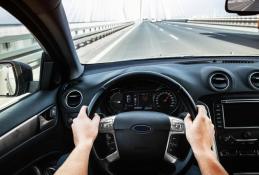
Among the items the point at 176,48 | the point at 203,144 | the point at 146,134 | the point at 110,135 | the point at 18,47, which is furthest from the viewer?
the point at 176,48

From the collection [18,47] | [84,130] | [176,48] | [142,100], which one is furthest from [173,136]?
[176,48]

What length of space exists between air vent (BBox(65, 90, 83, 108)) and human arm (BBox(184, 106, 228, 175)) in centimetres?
154

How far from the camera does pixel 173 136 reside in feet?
9.77

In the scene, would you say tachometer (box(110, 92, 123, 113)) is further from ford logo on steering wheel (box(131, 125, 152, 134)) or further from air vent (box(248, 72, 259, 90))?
air vent (box(248, 72, 259, 90))

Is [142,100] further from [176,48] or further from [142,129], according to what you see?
[176,48]

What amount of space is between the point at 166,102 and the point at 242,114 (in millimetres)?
898

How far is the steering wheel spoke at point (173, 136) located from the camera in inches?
115

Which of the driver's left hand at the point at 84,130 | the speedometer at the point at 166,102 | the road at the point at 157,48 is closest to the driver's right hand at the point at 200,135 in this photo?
the driver's left hand at the point at 84,130

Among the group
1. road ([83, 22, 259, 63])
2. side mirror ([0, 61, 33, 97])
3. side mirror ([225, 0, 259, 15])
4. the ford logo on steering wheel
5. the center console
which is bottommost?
road ([83, 22, 259, 63])

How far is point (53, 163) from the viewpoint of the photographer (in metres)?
3.94

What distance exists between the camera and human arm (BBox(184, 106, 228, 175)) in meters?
2.13

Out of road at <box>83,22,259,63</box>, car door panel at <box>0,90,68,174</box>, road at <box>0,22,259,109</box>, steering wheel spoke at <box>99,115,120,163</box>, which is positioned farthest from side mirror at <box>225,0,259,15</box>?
road at <box>83,22,259,63</box>

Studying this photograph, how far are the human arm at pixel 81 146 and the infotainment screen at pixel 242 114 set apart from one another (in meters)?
1.56

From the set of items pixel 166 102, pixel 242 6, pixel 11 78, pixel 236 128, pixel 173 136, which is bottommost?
pixel 236 128
